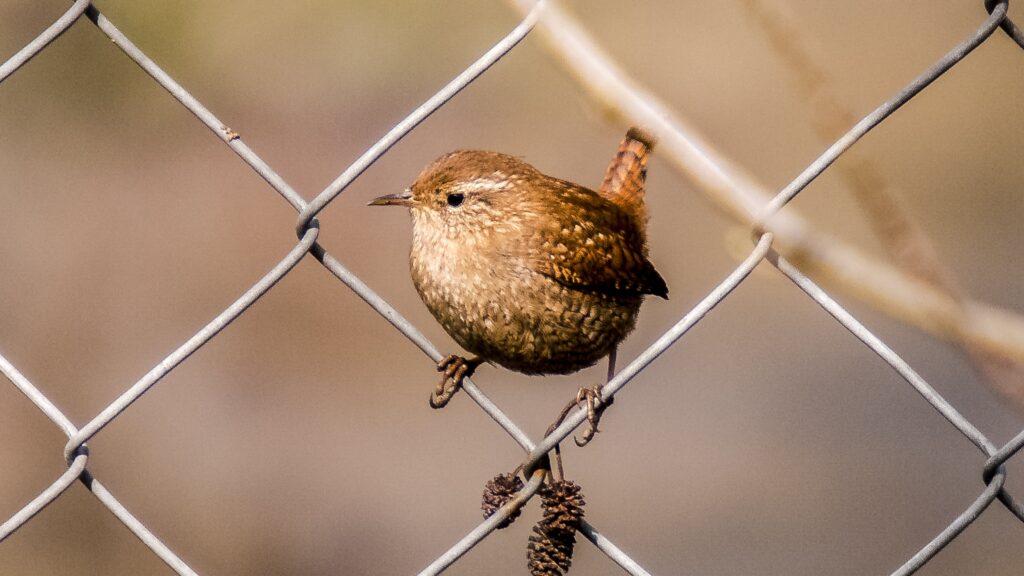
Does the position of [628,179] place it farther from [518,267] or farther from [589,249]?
[518,267]

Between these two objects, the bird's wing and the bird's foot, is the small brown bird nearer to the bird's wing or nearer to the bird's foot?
the bird's wing

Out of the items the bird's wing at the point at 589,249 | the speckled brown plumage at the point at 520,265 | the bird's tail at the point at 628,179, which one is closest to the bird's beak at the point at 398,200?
the speckled brown plumage at the point at 520,265

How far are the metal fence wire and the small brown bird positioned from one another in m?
0.78

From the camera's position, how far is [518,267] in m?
2.84

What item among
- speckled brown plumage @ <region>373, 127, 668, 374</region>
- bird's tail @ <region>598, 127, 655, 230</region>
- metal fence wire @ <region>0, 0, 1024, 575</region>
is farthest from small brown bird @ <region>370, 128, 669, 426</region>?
metal fence wire @ <region>0, 0, 1024, 575</region>

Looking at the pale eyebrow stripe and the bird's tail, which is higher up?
the bird's tail

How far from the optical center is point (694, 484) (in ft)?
18.5

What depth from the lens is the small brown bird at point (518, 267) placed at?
2.78 meters

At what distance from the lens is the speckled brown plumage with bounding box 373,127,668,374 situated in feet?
9.15

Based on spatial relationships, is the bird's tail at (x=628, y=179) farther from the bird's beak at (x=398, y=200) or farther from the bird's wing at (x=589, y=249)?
the bird's beak at (x=398, y=200)

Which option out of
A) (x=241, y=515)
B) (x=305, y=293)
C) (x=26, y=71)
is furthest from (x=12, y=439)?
(x=26, y=71)

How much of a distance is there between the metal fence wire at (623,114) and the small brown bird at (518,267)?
78cm

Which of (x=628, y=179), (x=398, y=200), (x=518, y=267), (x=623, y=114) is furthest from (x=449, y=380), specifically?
(x=623, y=114)

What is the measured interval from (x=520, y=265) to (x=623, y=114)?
108 cm
